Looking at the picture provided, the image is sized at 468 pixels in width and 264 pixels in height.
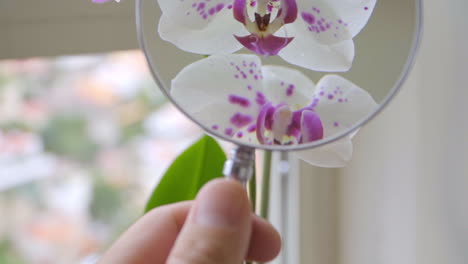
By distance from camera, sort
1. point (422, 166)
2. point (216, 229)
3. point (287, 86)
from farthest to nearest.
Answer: point (422, 166), point (287, 86), point (216, 229)

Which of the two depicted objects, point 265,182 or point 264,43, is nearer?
point 264,43

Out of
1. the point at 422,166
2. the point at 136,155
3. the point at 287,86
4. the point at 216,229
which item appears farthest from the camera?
the point at 136,155

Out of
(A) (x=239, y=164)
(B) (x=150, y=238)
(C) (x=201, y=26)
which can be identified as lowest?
(B) (x=150, y=238)

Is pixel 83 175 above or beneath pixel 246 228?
Result: beneath

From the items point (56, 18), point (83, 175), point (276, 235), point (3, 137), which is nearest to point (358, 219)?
point (276, 235)

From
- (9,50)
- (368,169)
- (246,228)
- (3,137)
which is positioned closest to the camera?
(246,228)

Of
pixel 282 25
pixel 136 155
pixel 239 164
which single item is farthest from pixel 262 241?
pixel 136 155

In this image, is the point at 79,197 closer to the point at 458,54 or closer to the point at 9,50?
the point at 9,50

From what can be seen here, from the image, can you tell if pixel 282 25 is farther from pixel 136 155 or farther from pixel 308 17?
pixel 136 155
